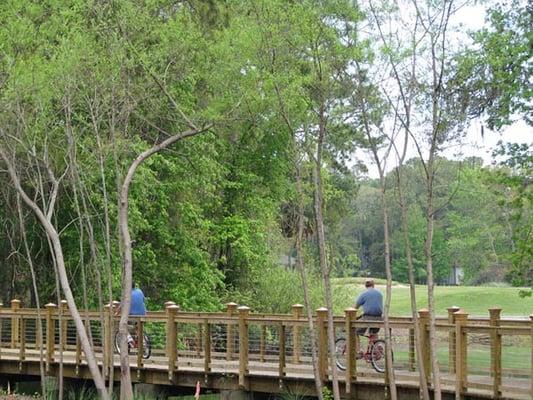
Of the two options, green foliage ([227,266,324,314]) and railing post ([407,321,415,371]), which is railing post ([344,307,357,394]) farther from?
green foliage ([227,266,324,314])

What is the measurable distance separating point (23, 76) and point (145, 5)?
2.11 metres

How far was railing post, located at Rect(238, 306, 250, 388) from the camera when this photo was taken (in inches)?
621

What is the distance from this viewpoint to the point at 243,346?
15930 mm

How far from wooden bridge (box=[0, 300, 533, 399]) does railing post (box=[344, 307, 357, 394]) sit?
0.05ft

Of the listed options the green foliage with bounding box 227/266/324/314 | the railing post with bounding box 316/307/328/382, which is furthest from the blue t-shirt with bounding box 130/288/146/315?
the green foliage with bounding box 227/266/324/314

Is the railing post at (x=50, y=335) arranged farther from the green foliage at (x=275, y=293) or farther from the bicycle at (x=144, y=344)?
the green foliage at (x=275, y=293)

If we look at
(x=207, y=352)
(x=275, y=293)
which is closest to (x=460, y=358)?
(x=207, y=352)

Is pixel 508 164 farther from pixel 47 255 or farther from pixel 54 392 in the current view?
pixel 47 255

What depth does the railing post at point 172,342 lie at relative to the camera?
1694 cm

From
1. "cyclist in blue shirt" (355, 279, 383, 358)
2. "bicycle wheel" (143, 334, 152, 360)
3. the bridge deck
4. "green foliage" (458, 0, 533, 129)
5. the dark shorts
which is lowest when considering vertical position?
the bridge deck

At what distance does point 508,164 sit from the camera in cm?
1373

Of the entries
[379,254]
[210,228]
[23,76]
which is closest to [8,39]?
[23,76]

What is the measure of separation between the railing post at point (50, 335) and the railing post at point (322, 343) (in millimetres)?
6829

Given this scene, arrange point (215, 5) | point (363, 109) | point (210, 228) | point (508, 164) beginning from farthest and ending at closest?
point (210, 228), point (215, 5), point (508, 164), point (363, 109)
